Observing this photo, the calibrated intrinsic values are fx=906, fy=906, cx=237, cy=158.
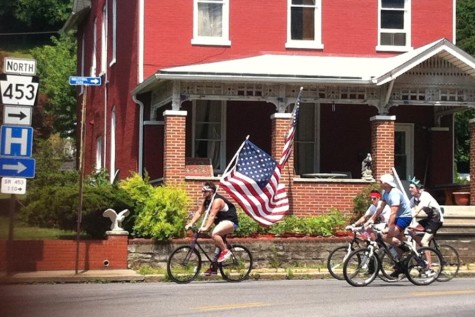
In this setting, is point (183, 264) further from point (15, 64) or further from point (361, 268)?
point (15, 64)

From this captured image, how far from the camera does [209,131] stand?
26031 mm

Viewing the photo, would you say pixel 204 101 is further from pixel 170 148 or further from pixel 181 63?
pixel 170 148

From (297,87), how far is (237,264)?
24.7 feet

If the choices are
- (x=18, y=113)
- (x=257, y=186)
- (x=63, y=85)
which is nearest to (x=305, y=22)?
(x=257, y=186)

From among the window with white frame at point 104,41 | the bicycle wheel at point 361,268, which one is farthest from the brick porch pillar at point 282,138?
the window with white frame at point 104,41

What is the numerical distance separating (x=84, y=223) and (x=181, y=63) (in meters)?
7.04

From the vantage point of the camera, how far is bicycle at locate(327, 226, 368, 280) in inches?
671

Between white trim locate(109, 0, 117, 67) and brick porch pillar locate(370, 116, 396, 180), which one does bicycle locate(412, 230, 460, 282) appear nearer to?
brick porch pillar locate(370, 116, 396, 180)

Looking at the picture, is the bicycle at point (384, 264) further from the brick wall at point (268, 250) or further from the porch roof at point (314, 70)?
the porch roof at point (314, 70)

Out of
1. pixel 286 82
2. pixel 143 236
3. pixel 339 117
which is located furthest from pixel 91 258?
pixel 339 117

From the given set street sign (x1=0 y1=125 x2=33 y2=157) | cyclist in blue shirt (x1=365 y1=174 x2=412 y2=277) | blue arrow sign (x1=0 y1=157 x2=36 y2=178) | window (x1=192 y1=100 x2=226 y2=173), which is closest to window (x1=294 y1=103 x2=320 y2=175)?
window (x1=192 y1=100 x2=226 y2=173)

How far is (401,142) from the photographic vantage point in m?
27.9

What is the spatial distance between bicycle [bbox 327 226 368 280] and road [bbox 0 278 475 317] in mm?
337

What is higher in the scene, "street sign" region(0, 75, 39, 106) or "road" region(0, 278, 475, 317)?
"street sign" region(0, 75, 39, 106)
